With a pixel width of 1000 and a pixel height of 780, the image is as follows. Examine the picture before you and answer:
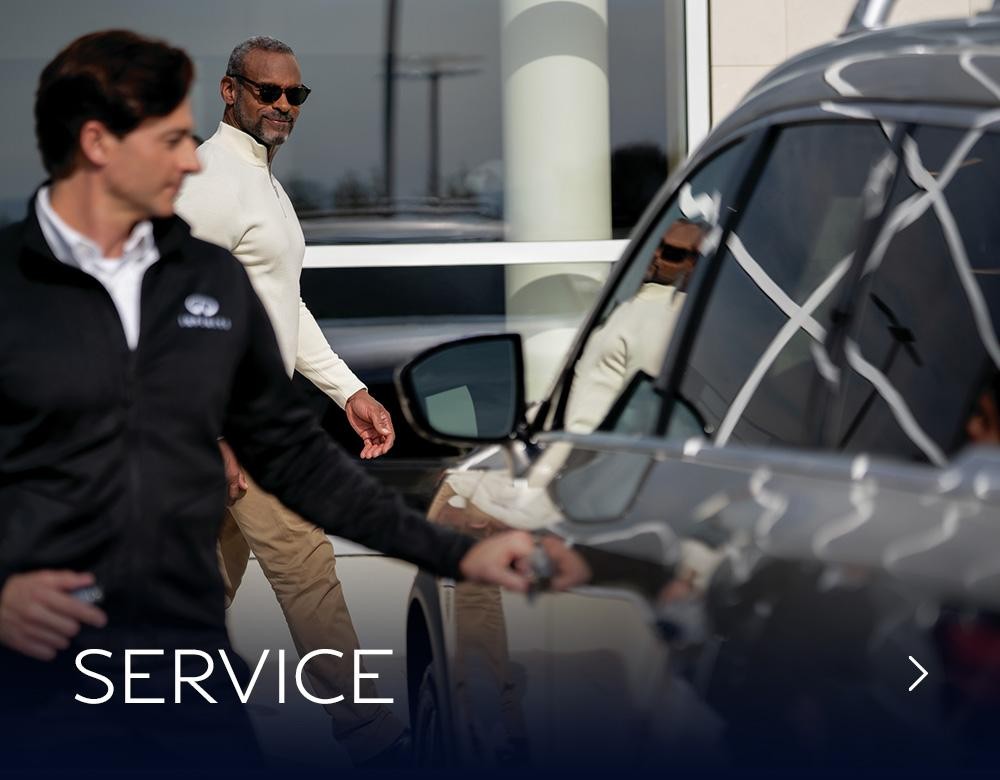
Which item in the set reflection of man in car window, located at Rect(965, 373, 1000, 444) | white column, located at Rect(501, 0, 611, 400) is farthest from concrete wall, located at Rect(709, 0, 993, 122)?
reflection of man in car window, located at Rect(965, 373, 1000, 444)

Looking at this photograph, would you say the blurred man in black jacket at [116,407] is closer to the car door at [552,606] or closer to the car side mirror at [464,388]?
the car door at [552,606]

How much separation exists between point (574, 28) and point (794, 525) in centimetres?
608

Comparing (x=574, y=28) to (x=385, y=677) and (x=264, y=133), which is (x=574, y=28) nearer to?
(x=264, y=133)

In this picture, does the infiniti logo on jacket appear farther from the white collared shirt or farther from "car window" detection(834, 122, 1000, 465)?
"car window" detection(834, 122, 1000, 465)

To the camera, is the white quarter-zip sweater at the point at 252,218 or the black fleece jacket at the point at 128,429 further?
the white quarter-zip sweater at the point at 252,218

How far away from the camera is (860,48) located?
1962mm

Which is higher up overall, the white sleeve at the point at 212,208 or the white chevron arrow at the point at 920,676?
the white sleeve at the point at 212,208

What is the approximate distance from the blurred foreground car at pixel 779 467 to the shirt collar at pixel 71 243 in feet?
1.84

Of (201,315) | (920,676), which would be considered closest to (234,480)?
(201,315)

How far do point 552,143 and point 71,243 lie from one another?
5.45m

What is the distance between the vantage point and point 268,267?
4.29 metres

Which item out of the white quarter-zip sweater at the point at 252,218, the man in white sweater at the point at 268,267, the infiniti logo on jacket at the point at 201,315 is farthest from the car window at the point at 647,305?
the white quarter-zip sweater at the point at 252,218

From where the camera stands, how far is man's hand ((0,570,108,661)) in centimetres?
206

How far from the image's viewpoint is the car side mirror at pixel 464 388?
8.36 ft
